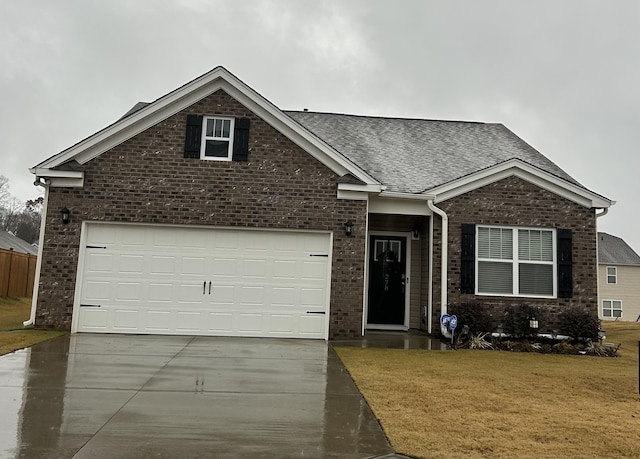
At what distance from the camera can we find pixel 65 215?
1080cm

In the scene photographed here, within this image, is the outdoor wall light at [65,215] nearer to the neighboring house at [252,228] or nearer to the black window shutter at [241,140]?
the neighboring house at [252,228]

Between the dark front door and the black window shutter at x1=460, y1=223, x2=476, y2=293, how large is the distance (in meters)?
2.01

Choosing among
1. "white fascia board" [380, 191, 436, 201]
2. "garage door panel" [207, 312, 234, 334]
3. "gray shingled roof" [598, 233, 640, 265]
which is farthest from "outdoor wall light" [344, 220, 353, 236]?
"gray shingled roof" [598, 233, 640, 265]

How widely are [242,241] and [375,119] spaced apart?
741cm

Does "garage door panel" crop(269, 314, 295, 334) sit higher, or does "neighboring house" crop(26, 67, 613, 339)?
"neighboring house" crop(26, 67, 613, 339)

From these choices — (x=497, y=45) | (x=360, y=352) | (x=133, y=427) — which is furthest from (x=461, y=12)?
(x=133, y=427)

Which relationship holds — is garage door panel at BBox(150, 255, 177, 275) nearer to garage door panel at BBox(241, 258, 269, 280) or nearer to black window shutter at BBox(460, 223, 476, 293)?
garage door panel at BBox(241, 258, 269, 280)

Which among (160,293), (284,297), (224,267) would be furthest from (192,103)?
(284,297)

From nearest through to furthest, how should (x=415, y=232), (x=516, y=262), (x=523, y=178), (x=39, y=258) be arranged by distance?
1. (x=39, y=258)
2. (x=516, y=262)
3. (x=523, y=178)
4. (x=415, y=232)

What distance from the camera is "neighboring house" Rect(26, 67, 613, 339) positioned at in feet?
35.7

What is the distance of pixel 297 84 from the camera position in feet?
74.9

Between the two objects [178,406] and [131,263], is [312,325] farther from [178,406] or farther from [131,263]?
[178,406]

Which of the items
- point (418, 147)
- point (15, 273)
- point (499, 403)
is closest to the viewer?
point (499, 403)

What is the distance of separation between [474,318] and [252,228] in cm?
522
